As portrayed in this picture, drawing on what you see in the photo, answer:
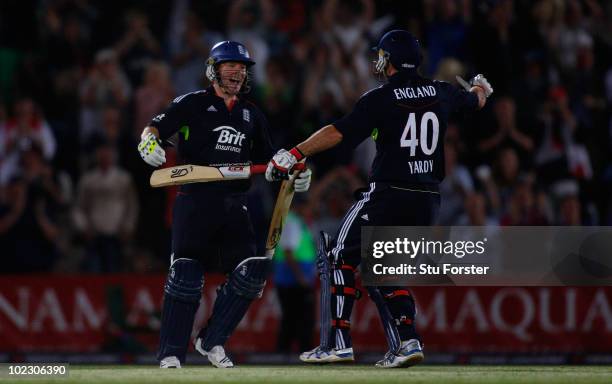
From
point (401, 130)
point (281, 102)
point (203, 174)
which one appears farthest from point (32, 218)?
point (401, 130)

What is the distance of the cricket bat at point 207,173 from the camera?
446 inches

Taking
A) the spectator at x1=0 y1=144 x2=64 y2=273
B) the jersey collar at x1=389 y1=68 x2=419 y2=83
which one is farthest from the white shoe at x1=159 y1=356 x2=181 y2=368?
the spectator at x1=0 y1=144 x2=64 y2=273

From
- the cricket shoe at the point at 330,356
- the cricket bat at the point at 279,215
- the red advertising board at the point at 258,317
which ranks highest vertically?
the cricket bat at the point at 279,215

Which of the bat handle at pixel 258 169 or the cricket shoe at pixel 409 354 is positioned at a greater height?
the bat handle at pixel 258 169

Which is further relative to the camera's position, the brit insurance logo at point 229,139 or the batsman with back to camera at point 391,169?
the brit insurance logo at point 229,139

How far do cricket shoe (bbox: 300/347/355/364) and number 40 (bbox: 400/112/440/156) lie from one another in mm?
1644

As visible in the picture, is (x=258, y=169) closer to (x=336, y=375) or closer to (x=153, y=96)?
(x=336, y=375)

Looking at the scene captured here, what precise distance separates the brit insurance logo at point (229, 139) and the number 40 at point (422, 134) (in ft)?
4.38

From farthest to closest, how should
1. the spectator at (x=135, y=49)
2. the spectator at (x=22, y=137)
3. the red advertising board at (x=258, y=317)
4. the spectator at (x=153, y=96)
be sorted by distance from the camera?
the spectator at (x=135, y=49) < the spectator at (x=153, y=96) < the spectator at (x=22, y=137) < the red advertising board at (x=258, y=317)

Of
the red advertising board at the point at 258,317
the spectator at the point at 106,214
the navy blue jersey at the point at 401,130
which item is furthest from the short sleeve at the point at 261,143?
the spectator at the point at 106,214

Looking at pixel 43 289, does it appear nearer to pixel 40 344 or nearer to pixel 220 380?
pixel 40 344

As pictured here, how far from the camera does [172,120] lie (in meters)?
11.4

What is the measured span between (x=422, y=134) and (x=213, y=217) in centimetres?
178

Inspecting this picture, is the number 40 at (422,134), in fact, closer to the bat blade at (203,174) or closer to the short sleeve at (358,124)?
the short sleeve at (358,124)
